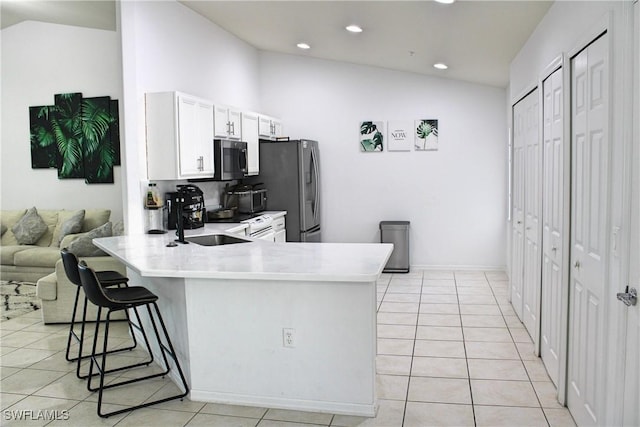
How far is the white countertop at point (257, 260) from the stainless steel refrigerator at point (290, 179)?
8.47 ft

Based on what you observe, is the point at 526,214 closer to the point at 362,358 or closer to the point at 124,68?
the point at 362,358

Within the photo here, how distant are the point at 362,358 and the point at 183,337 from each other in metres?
1.17

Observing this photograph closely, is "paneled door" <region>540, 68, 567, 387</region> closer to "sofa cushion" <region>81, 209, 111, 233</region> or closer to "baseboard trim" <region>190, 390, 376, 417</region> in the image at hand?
"baseboard trim" <region>190, 390, 376, 417</region>

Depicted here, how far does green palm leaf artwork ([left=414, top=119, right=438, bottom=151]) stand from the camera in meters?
7.37

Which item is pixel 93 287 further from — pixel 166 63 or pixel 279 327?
pixel 166 63

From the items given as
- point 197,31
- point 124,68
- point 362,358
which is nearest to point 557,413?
point 362,358

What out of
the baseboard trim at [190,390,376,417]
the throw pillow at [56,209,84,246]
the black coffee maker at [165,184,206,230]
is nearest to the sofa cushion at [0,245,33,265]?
the throw pillow at [56,209,84,246]

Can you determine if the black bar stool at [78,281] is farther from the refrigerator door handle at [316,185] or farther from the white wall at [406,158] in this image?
the white wall at [406,158]

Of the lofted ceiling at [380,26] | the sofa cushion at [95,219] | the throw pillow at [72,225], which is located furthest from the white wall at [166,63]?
the throw pillow at [72,225]

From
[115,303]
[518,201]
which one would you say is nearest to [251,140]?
[518,201]

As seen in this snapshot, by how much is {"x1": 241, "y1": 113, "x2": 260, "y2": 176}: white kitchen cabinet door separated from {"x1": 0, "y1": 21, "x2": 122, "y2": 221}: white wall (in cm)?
172

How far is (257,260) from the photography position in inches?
135

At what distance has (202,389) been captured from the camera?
338 cm

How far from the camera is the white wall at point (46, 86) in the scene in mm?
6828
